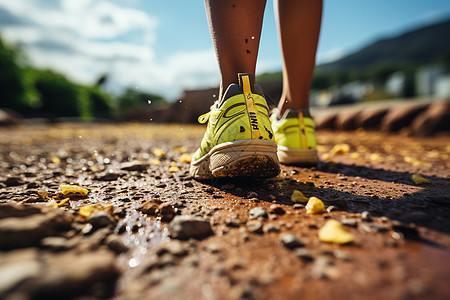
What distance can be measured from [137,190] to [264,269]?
935 mm

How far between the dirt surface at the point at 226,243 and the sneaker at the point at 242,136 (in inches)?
5.2

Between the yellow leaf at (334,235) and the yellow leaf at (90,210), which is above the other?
the yellow leaf at (90,210)

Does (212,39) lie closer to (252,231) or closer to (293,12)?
(293,12)

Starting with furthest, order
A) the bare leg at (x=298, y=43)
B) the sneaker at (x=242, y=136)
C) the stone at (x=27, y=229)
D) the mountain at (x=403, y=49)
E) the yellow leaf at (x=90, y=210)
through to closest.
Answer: the mountain at (x=403, y=49)
the bare leg at (x=298, y=43)
the sneaker at (x=242, y=136)
the yellow leaf at (x=90, y=210)
the stone at (x=27, y=229)

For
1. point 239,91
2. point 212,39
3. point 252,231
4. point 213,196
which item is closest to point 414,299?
point 252,231

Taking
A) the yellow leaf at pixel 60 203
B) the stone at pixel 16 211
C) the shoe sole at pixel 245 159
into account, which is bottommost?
the yellow leaf at pixel 60 203

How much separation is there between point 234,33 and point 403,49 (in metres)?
116

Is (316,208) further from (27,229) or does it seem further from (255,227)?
(27,229)

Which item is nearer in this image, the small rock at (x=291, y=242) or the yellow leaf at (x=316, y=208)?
the small rock at (x=291, y=242)

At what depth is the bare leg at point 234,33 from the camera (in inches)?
52.6

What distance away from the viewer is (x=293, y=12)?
5.82 ft

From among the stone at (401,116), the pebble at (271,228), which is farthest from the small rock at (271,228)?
the stone at (401,116)

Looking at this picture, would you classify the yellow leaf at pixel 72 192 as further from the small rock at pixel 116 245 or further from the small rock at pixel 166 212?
the small rock at pixel 116 245

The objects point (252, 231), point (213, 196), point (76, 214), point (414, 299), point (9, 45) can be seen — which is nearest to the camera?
point (414, 299)
